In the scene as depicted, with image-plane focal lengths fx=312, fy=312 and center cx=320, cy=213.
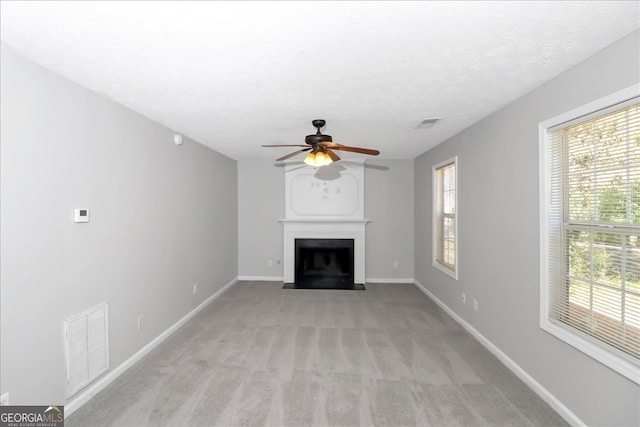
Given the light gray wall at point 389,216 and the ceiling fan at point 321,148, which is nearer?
the ceiling fan at point 321,148

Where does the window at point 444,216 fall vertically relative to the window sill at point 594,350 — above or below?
above

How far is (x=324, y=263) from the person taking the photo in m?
6.06

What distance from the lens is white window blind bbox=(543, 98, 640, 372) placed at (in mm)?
1763

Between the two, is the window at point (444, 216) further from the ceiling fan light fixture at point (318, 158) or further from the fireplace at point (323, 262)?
the ceiling fan light fixture at point (318, 158)

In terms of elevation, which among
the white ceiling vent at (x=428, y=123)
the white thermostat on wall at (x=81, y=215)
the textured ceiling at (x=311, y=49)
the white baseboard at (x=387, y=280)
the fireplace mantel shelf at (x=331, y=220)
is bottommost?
the white baseboard at (x=387, y=280)

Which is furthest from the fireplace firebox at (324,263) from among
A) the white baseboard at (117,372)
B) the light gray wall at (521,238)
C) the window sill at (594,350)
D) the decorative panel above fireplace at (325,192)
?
the window sill at (594,350)

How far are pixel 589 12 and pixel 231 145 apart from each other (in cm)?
407

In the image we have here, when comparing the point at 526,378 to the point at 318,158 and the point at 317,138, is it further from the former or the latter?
the point at 317,138

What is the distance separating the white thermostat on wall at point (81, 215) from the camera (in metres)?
2.28

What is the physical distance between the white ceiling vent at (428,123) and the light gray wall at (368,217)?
2.40 meters

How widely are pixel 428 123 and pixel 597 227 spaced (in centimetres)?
191

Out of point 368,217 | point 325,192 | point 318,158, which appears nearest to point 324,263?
point 368,217

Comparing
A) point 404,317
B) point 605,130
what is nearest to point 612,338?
point 605,130

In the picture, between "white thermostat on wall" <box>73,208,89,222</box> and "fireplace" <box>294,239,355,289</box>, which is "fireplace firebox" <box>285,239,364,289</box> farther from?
"white thermostat on wall" <box>73,208,89,222</box>
